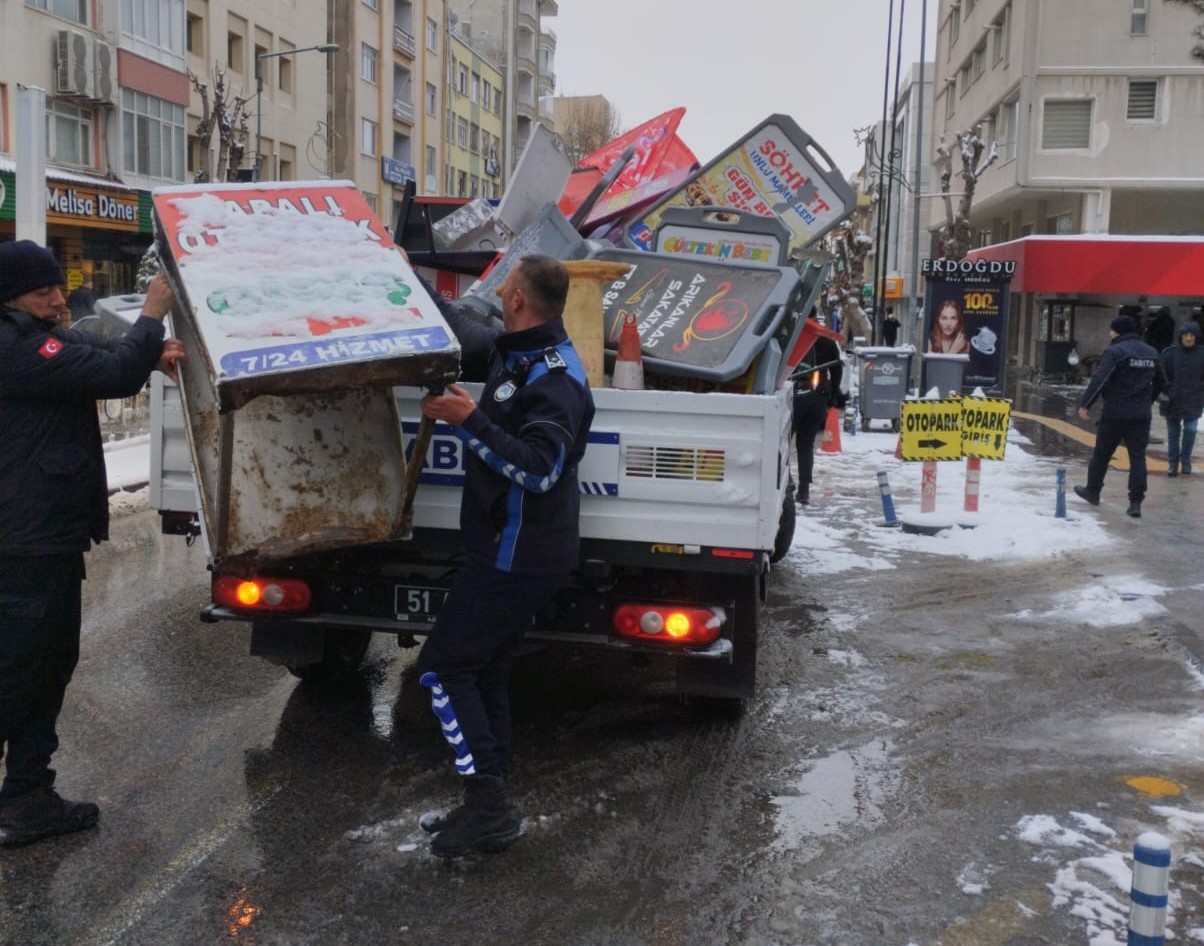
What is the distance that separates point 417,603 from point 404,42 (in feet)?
173

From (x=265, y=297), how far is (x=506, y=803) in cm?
184

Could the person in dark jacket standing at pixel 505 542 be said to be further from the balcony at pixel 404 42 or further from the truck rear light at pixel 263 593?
the balcony at pixel 404 42

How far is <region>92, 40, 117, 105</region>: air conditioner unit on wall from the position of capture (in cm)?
2842

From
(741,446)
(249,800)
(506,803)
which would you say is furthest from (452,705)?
(741,446)

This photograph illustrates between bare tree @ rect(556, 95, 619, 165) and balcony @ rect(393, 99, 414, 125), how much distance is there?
29.1 feet

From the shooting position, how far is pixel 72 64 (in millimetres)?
27391

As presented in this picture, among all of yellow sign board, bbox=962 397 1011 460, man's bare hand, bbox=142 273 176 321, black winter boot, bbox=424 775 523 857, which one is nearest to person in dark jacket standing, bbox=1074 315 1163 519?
yellow sign board, bbox=962 397 1011 460

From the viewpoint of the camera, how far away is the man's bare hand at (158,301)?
398 centimetres

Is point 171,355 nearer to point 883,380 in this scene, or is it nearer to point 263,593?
point 263,593

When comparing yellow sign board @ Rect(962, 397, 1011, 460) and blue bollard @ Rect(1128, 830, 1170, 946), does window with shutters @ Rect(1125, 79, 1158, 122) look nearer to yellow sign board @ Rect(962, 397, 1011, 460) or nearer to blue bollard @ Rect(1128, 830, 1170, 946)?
yellow sign board @ Rect(962, 397, 1011, 460)

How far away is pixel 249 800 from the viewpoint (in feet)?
14.5

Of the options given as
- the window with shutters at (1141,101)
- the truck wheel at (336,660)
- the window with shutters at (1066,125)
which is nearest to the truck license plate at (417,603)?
the truck wheel at (336,660)

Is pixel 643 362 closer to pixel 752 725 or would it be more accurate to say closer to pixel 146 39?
pixel 752 725

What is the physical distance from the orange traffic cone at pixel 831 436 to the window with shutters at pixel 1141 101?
24.9 meters
